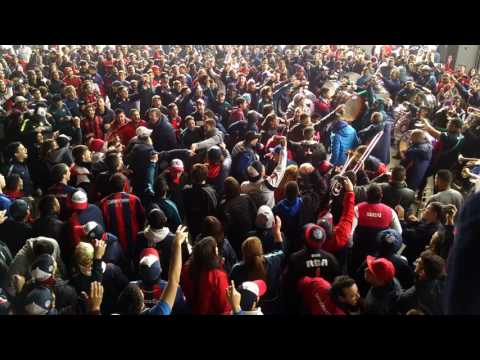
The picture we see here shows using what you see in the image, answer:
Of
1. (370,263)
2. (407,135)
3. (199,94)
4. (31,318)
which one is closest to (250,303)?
(370,263)

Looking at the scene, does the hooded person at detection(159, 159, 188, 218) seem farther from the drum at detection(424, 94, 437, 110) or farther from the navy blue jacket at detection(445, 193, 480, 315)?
the drum at detection(424, 94, 437, 110)

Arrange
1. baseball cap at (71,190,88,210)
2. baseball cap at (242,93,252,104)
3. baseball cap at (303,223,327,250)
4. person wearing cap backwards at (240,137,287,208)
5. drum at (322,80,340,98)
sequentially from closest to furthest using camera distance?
1. baseball cap at (303,223,327,250)
2. baseball cap at (71,190,88,210)
3. person wearing cap backwards at (240,137,287,208)
4. drum at (322,80,340,98)
5. baseball cap at (242,93,252,104)

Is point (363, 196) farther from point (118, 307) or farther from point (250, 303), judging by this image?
point (118, 307)

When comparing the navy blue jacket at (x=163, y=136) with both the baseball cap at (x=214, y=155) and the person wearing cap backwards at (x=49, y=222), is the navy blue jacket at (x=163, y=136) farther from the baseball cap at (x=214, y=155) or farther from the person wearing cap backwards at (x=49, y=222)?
the person wearing cap backwards at (x=49, y=222)

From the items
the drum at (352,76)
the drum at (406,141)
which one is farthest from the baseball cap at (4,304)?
the drum at (352,76)

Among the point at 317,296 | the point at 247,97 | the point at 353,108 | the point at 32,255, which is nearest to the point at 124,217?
the point at 32,255

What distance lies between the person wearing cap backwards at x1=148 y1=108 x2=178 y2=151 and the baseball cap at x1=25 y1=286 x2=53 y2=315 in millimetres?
1679

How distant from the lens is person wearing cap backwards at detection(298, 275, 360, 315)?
273 centimetres

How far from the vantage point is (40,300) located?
9.45 feet

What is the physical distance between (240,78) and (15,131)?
2270 mm

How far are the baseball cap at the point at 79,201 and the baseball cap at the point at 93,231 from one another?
149mm

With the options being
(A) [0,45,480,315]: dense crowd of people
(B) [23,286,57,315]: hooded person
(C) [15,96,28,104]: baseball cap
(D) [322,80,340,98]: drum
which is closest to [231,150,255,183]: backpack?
(A) [0,45,480,315]: dense crowd of people

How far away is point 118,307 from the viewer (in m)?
2.97

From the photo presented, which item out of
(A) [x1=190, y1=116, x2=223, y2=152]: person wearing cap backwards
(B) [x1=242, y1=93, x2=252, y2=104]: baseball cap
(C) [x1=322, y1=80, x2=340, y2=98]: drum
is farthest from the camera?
(B) [x1=242, y1=93, x2=252, y2=104]: baseball cap
